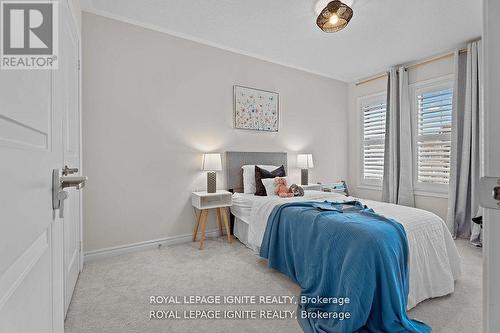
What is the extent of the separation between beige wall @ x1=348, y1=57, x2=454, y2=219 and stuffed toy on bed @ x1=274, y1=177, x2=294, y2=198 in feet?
7.71

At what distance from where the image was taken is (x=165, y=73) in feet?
10.2

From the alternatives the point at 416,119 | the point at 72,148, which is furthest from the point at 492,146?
the point at 416,119

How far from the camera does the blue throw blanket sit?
147cm

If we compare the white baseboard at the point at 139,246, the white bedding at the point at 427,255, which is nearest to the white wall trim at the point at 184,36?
the white baseboard at the point at 139,246

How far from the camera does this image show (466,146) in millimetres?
3289

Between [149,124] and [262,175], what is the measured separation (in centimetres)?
161

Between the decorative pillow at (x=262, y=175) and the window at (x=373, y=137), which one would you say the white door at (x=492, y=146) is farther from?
the window at (x=373, y=137)

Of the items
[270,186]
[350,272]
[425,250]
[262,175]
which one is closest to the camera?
[350,272]

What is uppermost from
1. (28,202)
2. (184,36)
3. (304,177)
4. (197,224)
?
(184,36)

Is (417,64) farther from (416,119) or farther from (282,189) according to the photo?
(282,189)

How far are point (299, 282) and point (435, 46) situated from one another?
3.74 meters

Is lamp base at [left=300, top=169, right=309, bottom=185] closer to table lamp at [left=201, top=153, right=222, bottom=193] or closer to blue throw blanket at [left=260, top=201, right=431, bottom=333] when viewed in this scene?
table lamp at [left=201, top=153, right=222, bottom=193]

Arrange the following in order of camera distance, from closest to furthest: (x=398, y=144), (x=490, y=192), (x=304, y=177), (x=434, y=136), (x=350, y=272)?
(x=490, y=192) → (x=350, y=272) → (x=434, y=136) → (x=398, y=144) → (x=304, y=177)

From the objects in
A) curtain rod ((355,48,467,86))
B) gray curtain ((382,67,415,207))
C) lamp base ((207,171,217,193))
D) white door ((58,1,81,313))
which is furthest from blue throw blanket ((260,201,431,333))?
curtain rod ((355,48,467,86))
